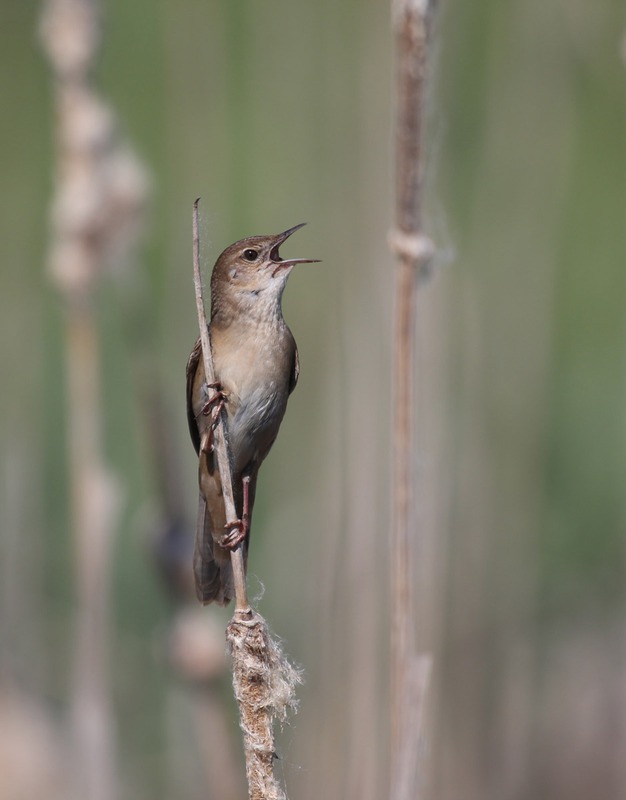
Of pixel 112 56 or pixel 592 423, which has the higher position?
pixel 112 56

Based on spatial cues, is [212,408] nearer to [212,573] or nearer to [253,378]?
[253,378]

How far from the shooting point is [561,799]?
3.31m

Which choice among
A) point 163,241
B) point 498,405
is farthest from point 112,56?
point 498,405

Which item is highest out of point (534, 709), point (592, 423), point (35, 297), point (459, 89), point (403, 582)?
point (459, 89)

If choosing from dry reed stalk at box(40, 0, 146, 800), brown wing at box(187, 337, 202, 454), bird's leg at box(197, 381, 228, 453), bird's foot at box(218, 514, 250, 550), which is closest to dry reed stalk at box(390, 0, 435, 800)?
bird's foot at box(218, 514, 250, 550)

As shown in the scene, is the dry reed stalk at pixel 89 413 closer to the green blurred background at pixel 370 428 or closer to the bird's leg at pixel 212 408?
the green blurred background at pixel 370 428

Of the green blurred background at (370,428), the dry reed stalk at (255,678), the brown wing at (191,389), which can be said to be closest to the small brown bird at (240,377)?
the brown wing at (191,389)

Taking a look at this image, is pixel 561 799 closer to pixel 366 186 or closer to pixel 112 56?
pixel 366 186

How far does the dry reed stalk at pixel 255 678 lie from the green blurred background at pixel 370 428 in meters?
0.86

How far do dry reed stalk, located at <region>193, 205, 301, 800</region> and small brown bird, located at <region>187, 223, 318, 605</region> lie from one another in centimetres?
55

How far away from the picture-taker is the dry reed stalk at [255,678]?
1615mm

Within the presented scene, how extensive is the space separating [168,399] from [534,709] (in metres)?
1.30

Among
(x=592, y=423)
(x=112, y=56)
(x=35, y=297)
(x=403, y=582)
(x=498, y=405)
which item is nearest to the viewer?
(x=403, y=582)

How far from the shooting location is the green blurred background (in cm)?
290
